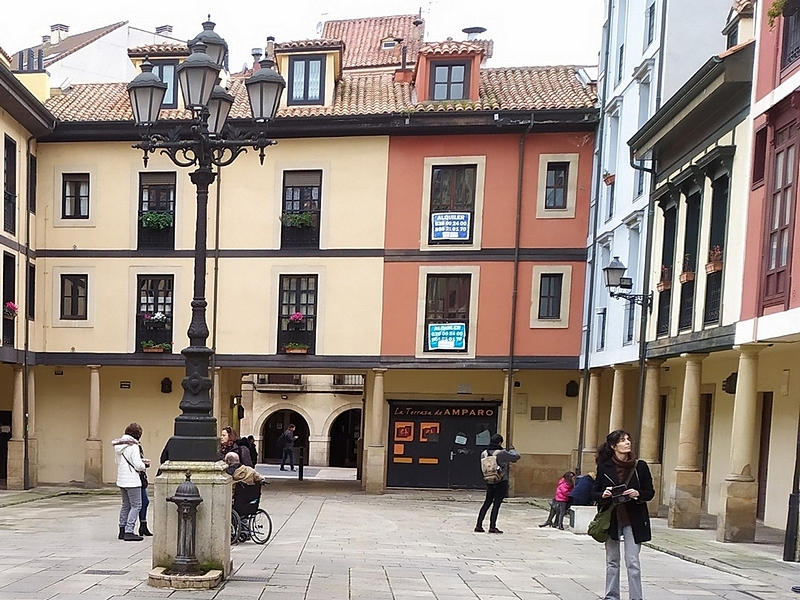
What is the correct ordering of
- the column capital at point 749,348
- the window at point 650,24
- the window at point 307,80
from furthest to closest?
the window at point 307,80, the window at point 650,24, the column capital at point 749,348

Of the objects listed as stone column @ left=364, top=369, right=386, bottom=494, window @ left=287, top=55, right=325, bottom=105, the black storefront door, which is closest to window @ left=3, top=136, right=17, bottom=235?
window @ left=287, top=55, right=325, bottom=105

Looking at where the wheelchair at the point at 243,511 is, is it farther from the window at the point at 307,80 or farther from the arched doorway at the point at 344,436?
the arched doorway at the point at 344,436

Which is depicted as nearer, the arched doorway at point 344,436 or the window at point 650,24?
the window at point 650,24

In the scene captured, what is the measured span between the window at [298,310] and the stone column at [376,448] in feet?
6.55

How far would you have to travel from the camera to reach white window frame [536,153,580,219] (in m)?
20.7

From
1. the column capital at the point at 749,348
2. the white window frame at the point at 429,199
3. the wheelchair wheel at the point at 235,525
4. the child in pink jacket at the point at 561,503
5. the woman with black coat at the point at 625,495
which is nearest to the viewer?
the woman with black coat at the point at 625,495

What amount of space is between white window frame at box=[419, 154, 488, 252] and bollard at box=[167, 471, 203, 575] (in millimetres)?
13843

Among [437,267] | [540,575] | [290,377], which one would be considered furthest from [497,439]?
[290,377]

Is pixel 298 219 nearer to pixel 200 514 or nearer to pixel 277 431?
pixel 200 514

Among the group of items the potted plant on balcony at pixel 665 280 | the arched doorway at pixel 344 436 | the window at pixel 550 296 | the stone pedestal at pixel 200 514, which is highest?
the potted plant on balcony at pixel 665 280

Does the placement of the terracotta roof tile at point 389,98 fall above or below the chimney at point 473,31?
below

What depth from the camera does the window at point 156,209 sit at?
21.2 m

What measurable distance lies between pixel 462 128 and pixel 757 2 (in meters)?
9.02

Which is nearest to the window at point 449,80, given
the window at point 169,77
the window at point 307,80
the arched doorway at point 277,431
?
the window at point 307,80
